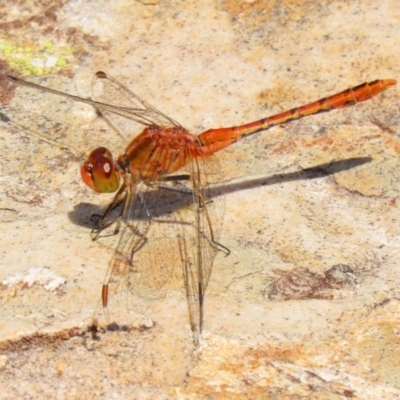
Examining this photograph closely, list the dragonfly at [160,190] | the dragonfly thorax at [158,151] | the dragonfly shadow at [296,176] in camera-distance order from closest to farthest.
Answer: the dragonfly at [160,190] < the dragonfly shadow at [296,176] < the dragonfly thorax at [158,151]

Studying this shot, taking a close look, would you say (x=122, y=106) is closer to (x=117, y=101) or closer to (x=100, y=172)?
(x=117, y=101)

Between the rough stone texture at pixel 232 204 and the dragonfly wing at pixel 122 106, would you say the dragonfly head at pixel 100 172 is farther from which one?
the dragonfly wing at pixel 122 106

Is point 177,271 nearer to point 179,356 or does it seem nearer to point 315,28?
point 179,356

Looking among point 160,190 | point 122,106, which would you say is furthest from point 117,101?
point 160,190


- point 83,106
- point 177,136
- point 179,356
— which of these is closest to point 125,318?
point 179,356

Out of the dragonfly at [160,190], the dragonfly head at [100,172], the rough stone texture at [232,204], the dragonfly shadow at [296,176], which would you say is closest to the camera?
the rough stone texture at [232,204]

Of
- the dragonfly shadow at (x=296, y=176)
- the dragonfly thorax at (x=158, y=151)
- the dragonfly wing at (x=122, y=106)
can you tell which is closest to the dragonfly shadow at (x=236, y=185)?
the dragonfly shadow at (x=296, y=176)

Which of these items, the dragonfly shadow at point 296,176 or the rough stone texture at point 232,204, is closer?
the rough stone texture at point 232,204
